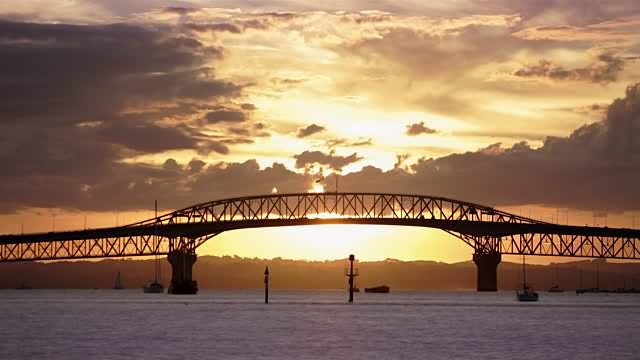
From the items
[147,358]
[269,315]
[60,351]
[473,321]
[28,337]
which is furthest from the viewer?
[269,315]

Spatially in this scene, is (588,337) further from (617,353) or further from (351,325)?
(351,325)

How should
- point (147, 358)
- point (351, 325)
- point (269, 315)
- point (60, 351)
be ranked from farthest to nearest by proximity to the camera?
point (269, 315), point (351, 325), point (60, 351), point (147, 358)

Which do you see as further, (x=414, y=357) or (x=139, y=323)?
(x=139, y=323)

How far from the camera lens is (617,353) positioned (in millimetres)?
89438

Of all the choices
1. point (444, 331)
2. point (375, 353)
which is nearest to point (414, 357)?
point (375, 353)

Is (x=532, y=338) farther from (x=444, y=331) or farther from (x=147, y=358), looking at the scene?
(x=147, y=358)

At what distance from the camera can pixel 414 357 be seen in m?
85.6

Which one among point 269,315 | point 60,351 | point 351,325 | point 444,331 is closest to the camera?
point 60,351

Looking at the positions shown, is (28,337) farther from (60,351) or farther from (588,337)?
(588,337)

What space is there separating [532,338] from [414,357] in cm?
2260

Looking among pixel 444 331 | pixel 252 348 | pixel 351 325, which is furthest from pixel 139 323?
pixel 252 348

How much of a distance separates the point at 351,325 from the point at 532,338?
997 inches

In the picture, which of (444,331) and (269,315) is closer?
(444,331)

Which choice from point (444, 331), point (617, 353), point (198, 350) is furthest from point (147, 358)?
point (444, 331)
